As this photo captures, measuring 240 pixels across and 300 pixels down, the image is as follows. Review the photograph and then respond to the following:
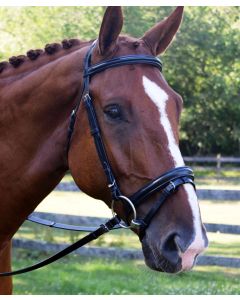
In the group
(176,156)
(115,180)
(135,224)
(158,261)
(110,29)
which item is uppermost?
(110,29)

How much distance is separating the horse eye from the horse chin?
63 cm

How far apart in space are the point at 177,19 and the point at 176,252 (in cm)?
140

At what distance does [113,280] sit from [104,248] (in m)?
0.78

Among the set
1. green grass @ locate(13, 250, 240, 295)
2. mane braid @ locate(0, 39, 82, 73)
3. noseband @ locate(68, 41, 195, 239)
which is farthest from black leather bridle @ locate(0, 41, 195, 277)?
green grass @ locate(13, 250, 240, 295)

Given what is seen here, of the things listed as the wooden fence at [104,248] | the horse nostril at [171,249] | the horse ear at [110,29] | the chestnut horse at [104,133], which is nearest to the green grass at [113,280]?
the wooden fence at [104,248]

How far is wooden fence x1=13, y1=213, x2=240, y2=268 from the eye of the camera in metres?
7.04

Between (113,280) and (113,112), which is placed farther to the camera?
(113,280)

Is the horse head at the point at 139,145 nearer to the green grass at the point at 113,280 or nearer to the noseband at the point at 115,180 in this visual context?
the noseband at the point at 115,180

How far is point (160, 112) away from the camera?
2504 millimetres

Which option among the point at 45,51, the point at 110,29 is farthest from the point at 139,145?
the point at 45,51

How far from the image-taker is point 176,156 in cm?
245

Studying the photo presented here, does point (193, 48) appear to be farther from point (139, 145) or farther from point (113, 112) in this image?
point (139, 145)

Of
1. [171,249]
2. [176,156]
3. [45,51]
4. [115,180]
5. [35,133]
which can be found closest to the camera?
[171,249]
